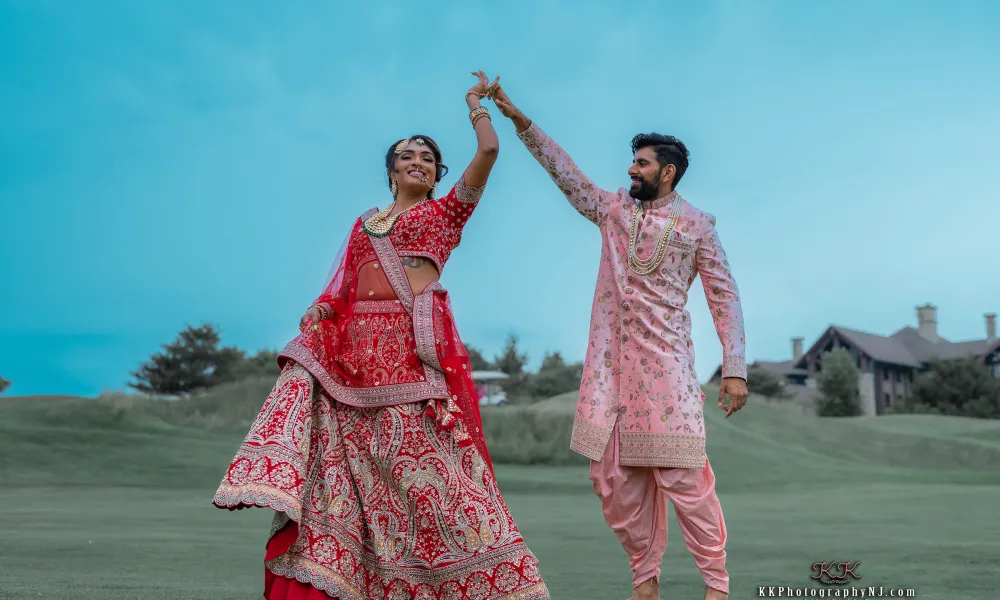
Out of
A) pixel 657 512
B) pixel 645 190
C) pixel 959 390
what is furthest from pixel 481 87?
pixel 959 390

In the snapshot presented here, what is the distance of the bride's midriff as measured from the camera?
4.00 metres

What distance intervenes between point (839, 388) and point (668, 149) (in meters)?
32.0

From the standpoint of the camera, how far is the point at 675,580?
5523 millimetres

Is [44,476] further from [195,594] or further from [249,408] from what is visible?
[195,594]

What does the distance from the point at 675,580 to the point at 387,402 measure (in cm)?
257

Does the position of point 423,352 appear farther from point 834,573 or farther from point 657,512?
point 834,573

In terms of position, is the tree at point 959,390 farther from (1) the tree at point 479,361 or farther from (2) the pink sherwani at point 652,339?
(2) the pink sherwani at point 652,339

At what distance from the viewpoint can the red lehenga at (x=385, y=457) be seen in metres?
3.54

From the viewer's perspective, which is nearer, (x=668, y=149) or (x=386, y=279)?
(x=386, y=279)

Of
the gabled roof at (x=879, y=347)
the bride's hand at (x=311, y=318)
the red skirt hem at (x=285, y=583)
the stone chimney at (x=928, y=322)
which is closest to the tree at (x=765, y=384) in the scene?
the gabled roof at (x=879, y=347)

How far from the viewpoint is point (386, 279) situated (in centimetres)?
400

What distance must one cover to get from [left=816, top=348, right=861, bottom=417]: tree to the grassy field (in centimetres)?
1262

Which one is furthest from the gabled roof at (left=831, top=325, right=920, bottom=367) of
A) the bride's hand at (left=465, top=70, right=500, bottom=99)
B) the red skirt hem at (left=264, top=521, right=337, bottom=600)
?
the red skirt hem at (left=264, top=521, right=337, bottom=600)

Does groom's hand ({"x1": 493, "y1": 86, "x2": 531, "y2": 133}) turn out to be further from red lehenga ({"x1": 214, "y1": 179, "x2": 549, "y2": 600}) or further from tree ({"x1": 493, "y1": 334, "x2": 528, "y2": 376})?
tree ({"x1": 493, "y1": 334, "x2": 528, "y2": 376})
